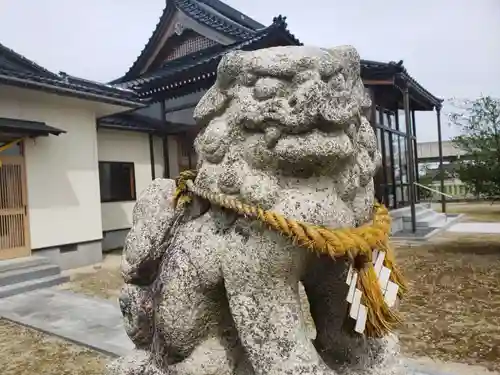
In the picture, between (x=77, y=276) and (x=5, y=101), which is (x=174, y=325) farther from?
(x=5, y=101)

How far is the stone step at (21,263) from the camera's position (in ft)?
21.6

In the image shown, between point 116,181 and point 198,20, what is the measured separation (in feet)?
16.4

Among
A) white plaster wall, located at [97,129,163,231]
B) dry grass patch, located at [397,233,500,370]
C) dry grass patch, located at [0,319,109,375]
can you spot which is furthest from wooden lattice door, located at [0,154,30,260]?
dry grass patch, located at [397,233,500,370]

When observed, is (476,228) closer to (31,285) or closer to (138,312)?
(31,285)

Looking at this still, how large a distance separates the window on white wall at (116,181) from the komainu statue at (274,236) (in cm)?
884

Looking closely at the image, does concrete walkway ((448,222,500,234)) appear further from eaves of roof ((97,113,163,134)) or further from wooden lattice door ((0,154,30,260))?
wooden lattice door ((0,154,30,260))

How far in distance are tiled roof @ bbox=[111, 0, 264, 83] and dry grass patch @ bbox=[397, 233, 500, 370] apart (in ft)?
22.3

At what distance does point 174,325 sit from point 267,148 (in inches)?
25.4

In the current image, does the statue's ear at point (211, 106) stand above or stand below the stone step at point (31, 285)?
above

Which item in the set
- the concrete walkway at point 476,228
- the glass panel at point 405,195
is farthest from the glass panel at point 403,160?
the concrete walkway at point 476,228

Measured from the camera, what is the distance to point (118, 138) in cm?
1034

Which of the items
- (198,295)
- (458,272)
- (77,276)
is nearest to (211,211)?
(198,295)

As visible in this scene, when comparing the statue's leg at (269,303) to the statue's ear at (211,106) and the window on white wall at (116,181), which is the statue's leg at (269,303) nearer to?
the statue's ear at (211,106)

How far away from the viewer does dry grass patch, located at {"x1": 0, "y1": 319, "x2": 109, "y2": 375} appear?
3.45 meters
